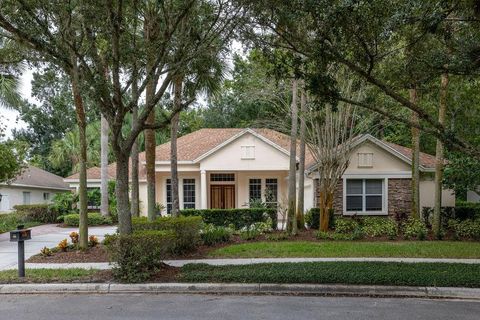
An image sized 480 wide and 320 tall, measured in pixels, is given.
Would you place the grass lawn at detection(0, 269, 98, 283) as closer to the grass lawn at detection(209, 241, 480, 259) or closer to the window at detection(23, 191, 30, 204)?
the grass lawn at detection(209, 241, 480, 259)

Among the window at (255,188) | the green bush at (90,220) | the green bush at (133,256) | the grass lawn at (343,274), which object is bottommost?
the green bush at (90,220)

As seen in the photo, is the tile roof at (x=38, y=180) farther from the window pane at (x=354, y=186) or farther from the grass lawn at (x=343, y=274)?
the grass lawn at (x=343, y=274)

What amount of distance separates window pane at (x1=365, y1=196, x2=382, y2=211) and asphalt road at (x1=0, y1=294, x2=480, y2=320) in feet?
40.2

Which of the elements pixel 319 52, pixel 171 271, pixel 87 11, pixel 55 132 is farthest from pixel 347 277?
pixel 55 132

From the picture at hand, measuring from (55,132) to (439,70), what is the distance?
159 feet

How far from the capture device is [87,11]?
9.20 m

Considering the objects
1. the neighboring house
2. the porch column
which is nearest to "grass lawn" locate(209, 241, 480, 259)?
the porch column

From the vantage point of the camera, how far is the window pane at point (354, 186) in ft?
65.6

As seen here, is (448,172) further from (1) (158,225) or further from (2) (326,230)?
(1) (158,225)

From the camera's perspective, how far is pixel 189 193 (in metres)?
24.0

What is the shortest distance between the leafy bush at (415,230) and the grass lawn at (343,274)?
16.3 feet

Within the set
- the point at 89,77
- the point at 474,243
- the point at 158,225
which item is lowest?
the point at 474,243

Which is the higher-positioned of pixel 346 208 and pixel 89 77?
pixel 89 77

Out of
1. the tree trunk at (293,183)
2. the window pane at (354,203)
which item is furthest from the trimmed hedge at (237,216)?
the window pane at (354,203)
